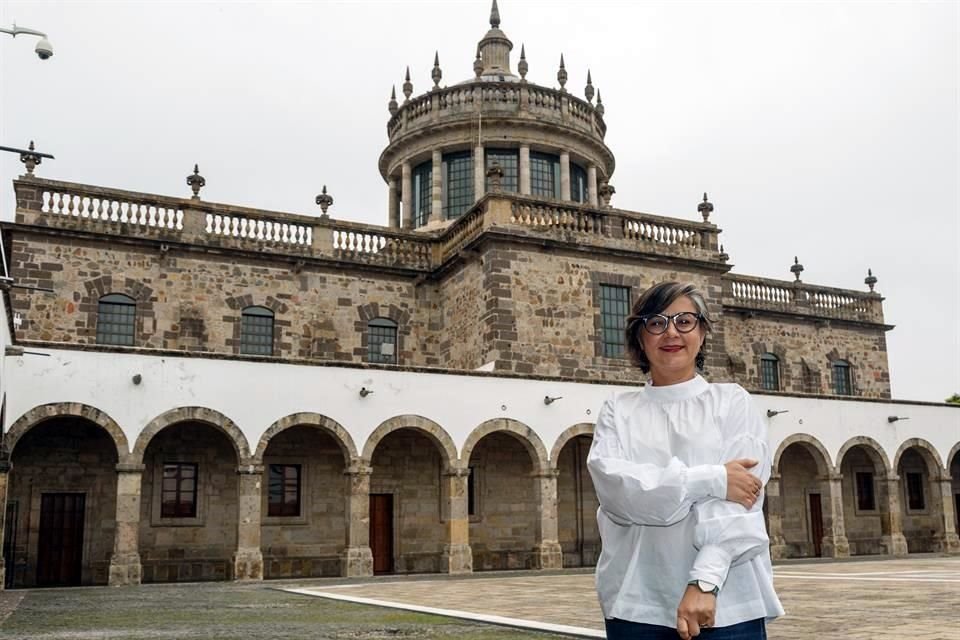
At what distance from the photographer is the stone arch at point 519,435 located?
21.4 metres

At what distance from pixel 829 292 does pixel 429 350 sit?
14542mm

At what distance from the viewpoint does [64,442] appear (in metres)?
20.4

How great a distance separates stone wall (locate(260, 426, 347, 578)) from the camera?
21.5 meters

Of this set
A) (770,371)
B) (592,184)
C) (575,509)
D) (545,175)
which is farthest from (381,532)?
(592,184)

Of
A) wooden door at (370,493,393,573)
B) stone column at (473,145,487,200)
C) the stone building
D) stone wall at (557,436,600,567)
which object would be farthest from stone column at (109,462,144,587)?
stone column at (473,145,487,200)

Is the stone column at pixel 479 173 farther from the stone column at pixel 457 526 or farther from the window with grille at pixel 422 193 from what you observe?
the stone column at pixel 457 526

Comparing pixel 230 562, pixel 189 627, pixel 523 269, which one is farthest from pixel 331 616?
pixel 523 269

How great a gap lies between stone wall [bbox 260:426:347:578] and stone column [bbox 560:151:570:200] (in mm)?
12545

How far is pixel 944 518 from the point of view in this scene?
26422 mm

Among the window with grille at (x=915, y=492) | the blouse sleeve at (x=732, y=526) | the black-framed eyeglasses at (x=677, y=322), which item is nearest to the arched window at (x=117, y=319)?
the black-framed eyeglasses at (x=677, y=322)

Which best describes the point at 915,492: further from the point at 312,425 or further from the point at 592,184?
the point at 312,425

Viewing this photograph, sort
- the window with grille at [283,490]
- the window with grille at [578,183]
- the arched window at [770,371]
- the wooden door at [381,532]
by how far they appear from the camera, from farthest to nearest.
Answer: the window with grille at [578,183], the arched window at [770,371], the wooden door at [381,532], the window with grille at [283,490]

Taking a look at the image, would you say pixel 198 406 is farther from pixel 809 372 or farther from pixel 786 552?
pixel 809 372

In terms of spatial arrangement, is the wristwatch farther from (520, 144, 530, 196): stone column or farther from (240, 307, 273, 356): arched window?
(520, 144, 530, 196): stone column
